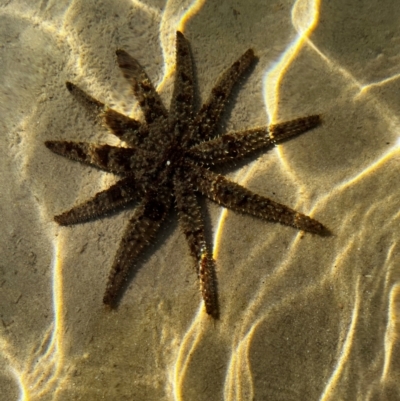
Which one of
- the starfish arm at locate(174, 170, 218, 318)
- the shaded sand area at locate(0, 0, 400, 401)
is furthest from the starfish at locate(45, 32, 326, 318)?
the shaded sand area at locate(0, 0, 400, 401)

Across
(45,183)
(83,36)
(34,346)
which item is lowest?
(34,346)

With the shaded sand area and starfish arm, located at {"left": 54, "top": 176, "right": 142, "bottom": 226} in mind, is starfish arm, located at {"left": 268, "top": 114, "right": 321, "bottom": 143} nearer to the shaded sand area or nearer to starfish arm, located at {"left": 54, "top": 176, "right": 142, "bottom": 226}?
the shaded sand area

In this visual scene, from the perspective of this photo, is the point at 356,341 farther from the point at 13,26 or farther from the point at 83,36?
the point at 13,26

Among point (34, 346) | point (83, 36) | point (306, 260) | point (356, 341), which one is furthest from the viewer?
point (83, 36)

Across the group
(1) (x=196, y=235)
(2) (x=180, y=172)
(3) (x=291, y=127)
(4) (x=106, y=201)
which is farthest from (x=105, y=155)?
(3) (x=291, y=127)

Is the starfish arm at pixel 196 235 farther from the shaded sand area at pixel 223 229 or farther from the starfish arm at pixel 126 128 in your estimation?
the starfish arm at pixel 126 128

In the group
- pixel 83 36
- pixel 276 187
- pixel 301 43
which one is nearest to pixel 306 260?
pixel 276 187
